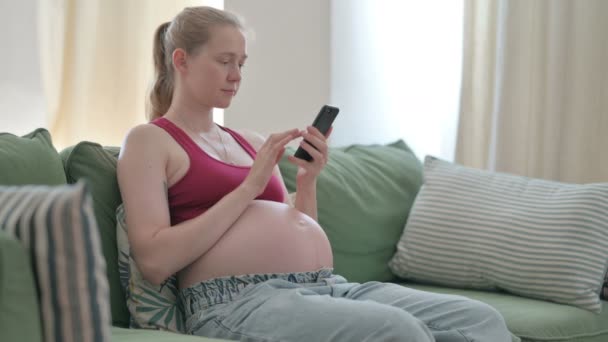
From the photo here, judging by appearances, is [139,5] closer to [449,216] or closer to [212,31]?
[212,31]

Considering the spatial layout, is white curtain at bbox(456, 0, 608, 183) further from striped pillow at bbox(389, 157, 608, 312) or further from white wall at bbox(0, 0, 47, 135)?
white wall at bbox(0, 0, 47, 135)

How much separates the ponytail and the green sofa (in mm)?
180

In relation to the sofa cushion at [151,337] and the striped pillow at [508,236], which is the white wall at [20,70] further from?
the striped pillow at [508,236]

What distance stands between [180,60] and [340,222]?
2.24 ft

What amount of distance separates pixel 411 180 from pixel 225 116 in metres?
0.71

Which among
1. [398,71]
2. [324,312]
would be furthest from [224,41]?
[398,71]

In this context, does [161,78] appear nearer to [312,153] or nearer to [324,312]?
[312,153]

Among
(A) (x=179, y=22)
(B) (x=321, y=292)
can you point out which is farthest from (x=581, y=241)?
(A) (x=179, y=22)

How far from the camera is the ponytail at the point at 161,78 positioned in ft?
6.59

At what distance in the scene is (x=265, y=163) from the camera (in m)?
1.79

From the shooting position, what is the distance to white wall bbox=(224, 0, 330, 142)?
116 inches

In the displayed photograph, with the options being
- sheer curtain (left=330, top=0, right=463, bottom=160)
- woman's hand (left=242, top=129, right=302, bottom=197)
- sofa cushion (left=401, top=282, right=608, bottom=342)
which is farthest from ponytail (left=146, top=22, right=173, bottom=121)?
sheer curtain (left=330, top=0, right=463, bottom=160)

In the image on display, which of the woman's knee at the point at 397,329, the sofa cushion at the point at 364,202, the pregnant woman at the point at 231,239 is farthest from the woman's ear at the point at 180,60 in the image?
the woman's knee at the point at 397,329

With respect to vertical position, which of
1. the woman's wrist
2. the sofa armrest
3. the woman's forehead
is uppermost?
the woman's forehead
